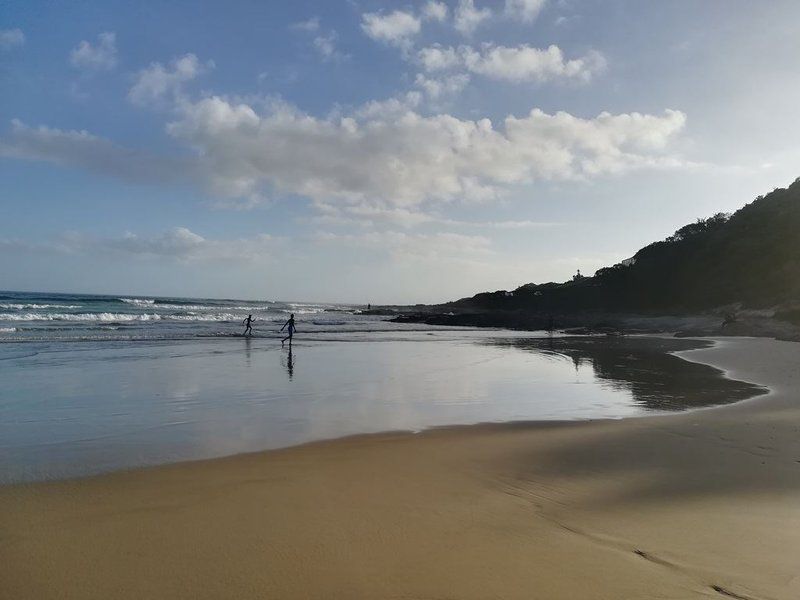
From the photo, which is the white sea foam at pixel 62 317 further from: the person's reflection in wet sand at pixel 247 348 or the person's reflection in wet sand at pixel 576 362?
the person's reflection in wet sand at pixel 576 362

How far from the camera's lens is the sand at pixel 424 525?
11.7 ft

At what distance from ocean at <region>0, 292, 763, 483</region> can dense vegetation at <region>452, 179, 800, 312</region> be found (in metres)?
25.6

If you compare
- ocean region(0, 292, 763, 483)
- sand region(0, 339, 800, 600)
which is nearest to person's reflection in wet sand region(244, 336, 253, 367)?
ocean region(0, 292, 763, 483)

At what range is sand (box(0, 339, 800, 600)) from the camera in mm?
3557

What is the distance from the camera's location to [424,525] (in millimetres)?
4512

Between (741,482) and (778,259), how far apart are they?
52477mm

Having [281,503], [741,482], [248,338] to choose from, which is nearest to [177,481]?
[281,503]

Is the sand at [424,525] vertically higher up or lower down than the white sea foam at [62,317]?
lower down

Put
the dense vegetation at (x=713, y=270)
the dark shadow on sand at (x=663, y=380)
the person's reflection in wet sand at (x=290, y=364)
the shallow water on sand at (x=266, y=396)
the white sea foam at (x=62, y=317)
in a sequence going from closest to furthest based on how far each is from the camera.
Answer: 1. the shallow water on sand at (x=266, y=396)
2. the dark shadow on sand at (x=663, y=380)
3. the person's reflection in wet sand at (x=290, y=364)
4. the white sea foam at (x=62, y=317)
5. the dense vegetation at (x=713, y=270)

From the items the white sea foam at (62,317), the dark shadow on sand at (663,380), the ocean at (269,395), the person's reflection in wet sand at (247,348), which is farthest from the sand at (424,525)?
the white sea foam at (62,317)

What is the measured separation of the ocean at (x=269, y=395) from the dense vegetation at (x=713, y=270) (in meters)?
25.6

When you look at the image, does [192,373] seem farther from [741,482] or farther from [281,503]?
[741,482]

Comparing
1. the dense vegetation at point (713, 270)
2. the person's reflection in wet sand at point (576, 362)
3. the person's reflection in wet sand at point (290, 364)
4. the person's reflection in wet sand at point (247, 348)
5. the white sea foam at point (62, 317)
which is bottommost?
the person's reflection in wet sand at point (576, 362)

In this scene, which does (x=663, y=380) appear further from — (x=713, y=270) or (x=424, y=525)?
(x=713, y=270)
